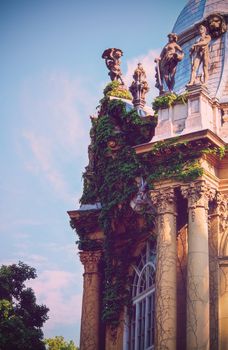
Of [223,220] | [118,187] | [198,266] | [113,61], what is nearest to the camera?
[198,266]

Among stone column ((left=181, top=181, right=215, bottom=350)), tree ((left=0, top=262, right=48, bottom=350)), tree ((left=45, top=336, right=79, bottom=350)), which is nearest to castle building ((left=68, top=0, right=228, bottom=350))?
stone column ((left=181, top=181, right=215, bottom=350))

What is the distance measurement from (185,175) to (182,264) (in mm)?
2767

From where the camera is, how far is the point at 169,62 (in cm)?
2050

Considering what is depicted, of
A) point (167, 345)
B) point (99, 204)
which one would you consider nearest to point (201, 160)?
point (167, 345)

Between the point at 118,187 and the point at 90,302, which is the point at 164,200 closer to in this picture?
the point at 118,187

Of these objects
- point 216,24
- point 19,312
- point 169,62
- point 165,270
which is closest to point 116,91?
point 169,62

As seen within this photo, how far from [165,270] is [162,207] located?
75.4 inches

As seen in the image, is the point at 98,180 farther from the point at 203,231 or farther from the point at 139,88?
the point at 203,231

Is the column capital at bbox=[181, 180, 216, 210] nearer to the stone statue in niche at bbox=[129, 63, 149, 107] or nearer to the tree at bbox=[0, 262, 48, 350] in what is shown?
the stone statue in niche at bbox=[129, 63, 149, 107]

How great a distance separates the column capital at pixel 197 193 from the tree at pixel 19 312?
1415 centimetres

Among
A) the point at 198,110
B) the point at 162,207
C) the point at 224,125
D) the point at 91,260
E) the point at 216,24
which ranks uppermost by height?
the point at 216,24

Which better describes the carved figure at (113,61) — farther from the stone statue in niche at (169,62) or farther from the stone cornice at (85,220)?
the stone cornice at (85,220)

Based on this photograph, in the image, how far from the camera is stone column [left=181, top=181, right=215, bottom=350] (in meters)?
16.7

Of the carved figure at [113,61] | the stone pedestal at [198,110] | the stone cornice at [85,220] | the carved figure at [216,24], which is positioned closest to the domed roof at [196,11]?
the carved figure at [216,24]
